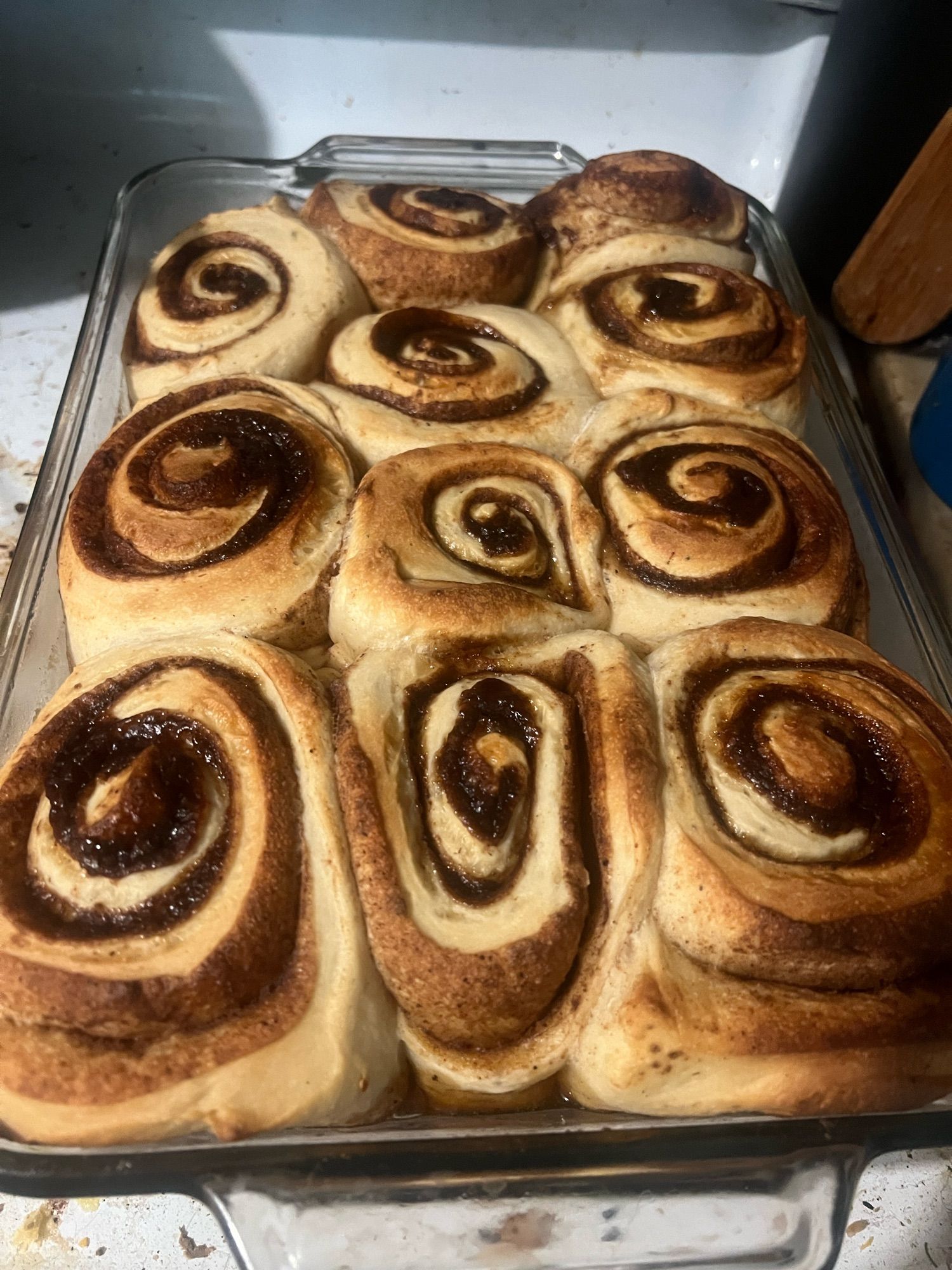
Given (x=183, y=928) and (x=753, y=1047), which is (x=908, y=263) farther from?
(x=183, y=928)

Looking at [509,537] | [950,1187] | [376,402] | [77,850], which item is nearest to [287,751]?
[77,850]

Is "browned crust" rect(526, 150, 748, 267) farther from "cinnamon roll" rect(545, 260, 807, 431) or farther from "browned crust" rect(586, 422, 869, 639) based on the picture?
"browned crust" rect(586, 422, 869, 639)

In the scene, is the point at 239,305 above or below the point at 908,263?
below

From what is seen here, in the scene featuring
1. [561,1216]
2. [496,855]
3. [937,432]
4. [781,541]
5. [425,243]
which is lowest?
[561,1216]

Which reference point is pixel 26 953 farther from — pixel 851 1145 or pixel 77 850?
pixel 851 1145

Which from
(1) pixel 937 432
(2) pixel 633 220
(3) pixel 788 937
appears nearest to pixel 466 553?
(3) pixel 788 937
